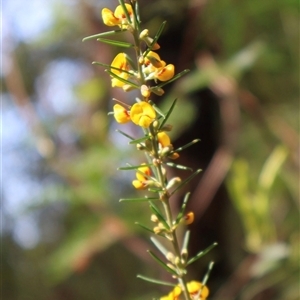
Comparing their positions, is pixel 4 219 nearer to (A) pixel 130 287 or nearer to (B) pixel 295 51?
(A) pixel 130 287

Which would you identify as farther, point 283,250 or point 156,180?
point 283,250

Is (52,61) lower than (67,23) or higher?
lower

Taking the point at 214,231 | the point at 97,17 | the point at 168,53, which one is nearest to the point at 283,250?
the point at 214,231

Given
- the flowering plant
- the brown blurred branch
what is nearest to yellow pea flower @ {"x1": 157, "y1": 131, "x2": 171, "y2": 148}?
the flowering plant

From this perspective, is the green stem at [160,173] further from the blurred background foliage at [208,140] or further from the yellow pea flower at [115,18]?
the blurred background foliage at [208,140]

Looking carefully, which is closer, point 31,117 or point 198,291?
point 198,291

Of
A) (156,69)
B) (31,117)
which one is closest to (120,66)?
(156,69)

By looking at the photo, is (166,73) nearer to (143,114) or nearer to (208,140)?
(143,114)

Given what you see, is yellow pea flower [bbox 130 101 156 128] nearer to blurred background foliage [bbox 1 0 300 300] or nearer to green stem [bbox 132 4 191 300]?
green stem [bbox 132 4 191 300]

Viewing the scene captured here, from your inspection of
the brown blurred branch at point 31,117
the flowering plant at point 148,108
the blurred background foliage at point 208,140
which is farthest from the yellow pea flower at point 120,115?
the brown blurred branch at point 31,117
